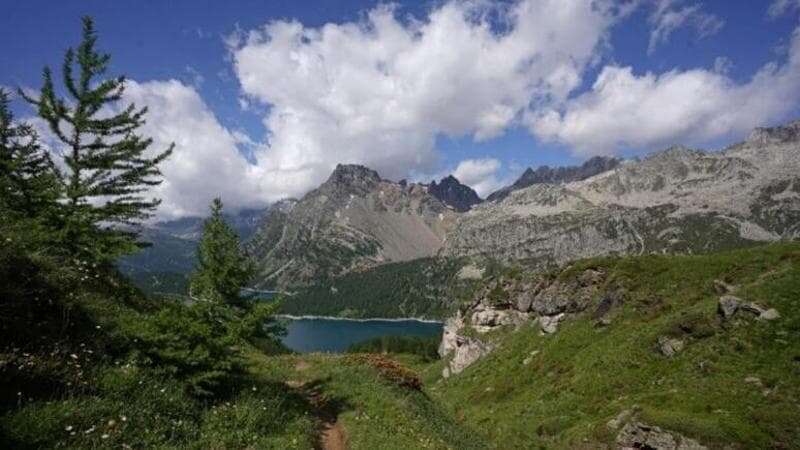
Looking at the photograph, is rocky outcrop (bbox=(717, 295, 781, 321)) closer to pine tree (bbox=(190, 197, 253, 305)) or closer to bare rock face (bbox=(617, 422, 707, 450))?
bare rock face (bbox=(617, 422, 707, 450))

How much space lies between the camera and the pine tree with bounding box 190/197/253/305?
2443 centimetres

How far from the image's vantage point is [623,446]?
32.2m

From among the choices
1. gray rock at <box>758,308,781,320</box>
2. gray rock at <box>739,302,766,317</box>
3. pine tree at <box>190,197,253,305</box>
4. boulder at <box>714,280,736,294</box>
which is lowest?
gray rock at <box>758,308,781,320</box>

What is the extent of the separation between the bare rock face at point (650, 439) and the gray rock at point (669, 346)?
12.7 meters

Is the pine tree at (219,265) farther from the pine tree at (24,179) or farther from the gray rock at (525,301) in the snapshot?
the gray rock at (525,301)

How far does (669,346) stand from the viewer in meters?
43.6

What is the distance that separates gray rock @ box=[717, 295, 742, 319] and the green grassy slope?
67 cm

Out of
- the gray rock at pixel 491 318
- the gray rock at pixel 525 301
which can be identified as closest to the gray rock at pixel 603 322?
the gray rock at pixel 525 301

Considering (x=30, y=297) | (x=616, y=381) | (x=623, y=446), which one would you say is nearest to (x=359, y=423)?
(x=30, y=297)

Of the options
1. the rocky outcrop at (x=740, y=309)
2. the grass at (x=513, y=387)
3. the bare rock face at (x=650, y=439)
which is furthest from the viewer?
the rocky outcrop at (x=740, y=309)

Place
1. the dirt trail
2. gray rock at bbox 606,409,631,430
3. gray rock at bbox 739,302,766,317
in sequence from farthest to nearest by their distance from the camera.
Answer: gray rock at bbox 739,302,766,317
gray rock at bbox 606,409,631,430
the dirt trail

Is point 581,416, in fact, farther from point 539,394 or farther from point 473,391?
point 473,391

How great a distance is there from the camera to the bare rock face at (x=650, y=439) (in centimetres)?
2927

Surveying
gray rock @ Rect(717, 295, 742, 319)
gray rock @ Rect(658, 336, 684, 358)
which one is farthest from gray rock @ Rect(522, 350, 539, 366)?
gray rock @ Rect(717, 295, 742, 319)
